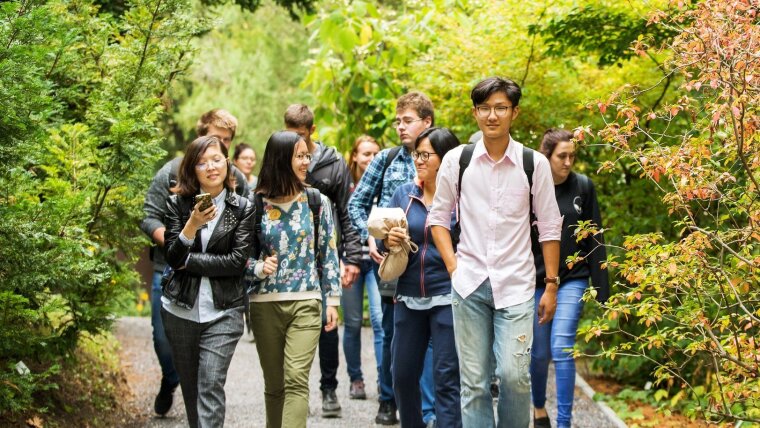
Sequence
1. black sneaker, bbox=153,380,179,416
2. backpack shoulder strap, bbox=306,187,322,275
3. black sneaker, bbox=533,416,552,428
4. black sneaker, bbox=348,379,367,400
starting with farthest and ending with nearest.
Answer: black sneaker, bbox=348,379,367,400, black sneaker, bbox=153,380,179,416, black sneaker, bbox=533,416,552,428, backpack shoulder strap, bbox=306,187,322,275

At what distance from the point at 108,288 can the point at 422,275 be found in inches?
106

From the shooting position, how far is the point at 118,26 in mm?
7363

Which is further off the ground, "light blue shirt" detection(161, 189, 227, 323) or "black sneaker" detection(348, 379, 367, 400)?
"light blue shirt" detection(161, 189, 227, 323)

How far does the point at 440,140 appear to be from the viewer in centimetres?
640

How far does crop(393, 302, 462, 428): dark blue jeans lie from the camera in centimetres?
596

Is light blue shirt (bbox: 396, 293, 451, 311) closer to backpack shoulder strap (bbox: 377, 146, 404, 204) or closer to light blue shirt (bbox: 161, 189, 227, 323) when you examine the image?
light blue shirt (bbox: 161, 189, 227, 323)

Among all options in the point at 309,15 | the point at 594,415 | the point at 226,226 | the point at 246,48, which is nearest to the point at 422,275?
the point at 226,226

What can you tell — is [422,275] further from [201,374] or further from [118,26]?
[118,26]

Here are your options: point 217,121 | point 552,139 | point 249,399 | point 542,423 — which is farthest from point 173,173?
point 249,399

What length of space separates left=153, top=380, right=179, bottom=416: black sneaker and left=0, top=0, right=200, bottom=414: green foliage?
93 cm

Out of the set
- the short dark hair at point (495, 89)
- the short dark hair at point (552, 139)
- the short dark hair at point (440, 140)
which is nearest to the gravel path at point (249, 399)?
the short dark hair at point (552, 139)

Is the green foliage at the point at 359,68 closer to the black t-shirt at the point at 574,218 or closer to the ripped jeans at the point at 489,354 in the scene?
the black t-shirt at the point at 574,218

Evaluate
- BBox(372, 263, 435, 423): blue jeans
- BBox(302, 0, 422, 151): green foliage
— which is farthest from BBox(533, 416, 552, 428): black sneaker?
BBox(302, 0, 422, 151): green foliage

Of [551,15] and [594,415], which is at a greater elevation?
[551,15]
